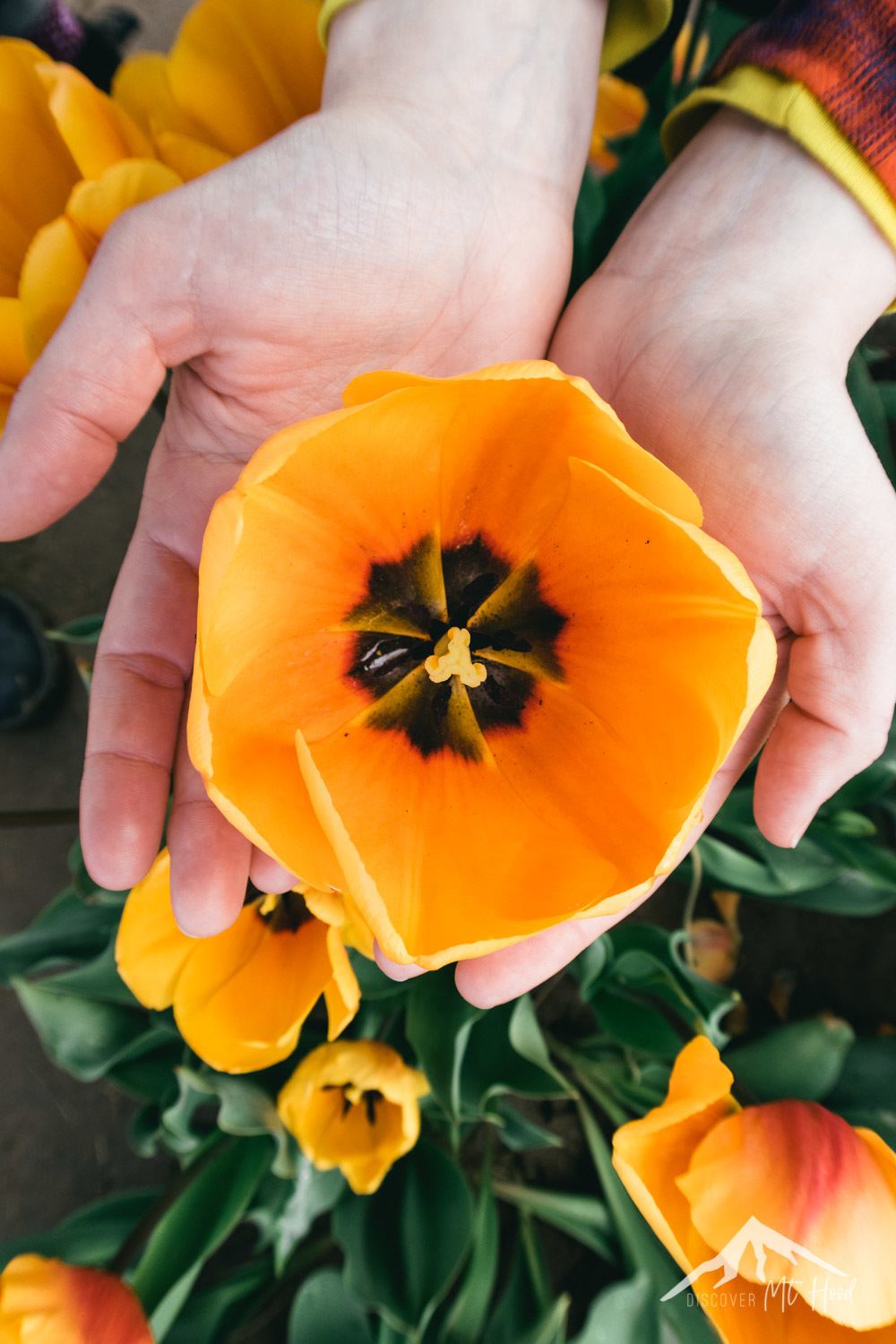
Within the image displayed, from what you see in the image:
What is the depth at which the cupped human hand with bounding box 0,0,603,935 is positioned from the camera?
31.3 inches

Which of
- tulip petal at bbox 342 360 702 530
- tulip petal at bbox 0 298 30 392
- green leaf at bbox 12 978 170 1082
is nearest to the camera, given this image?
tulip petal at bbox 342 360 702 530

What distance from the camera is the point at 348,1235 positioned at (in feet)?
3.37

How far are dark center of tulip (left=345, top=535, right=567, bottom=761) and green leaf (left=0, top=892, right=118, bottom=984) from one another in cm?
53

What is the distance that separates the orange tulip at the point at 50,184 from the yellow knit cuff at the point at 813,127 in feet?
1.76

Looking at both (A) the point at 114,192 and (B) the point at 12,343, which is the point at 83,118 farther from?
(B) the point at 12,343

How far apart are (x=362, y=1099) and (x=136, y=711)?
439 millimetres

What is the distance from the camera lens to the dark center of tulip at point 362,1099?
0.94 meters

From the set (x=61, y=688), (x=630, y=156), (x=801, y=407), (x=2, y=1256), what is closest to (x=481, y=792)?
(x=801, y=407)

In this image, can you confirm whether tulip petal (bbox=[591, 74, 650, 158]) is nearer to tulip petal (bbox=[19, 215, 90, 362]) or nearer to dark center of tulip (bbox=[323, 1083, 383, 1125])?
tulip petal (bbox=[19, 215, 90, 362])

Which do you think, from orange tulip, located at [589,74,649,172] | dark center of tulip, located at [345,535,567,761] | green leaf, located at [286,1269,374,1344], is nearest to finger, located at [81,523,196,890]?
dark center of tulip, located at [345,535,567,761]

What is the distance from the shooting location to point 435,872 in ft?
2.29

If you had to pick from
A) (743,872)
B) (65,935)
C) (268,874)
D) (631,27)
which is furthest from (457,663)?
(631,27)

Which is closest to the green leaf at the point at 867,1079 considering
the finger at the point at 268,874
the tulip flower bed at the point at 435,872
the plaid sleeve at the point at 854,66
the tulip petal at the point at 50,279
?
the tulip flower bed at the point at 435,872

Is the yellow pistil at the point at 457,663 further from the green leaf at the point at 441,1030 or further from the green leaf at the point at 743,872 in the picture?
the green leaf at the point at 743,872
